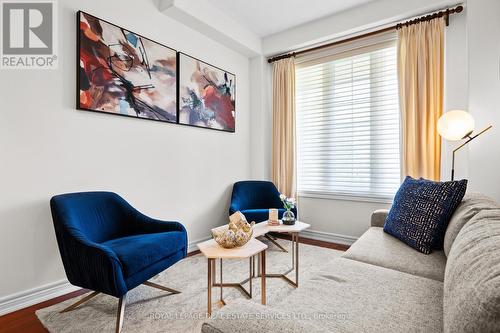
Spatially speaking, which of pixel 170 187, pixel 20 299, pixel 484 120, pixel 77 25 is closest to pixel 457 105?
pixel 484 120

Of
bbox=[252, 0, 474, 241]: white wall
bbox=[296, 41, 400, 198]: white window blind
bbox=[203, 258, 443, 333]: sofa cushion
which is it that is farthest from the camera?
bbox=[296, 41, 400, 198]: white window blind

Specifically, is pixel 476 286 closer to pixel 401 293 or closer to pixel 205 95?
pixel 401 293

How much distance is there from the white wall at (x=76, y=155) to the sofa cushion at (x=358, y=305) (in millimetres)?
1985

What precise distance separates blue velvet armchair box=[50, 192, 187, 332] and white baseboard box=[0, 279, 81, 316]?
0.37 metres

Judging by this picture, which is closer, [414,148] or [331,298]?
[331,298]

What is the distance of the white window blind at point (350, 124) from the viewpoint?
10.8ft

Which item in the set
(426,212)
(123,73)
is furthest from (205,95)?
(426,212)

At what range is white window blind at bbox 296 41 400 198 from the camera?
129 inches

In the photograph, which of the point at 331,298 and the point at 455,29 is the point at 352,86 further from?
the point at 331,298

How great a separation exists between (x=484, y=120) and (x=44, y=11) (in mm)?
3983

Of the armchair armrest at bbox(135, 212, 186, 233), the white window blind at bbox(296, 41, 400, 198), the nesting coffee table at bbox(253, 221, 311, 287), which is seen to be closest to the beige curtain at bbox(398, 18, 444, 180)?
the white window blind at bbox(296, 41, 400, 198)

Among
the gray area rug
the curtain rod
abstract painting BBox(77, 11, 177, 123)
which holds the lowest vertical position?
the gray area rug

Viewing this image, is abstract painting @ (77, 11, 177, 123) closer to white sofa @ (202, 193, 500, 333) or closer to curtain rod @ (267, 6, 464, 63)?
curtain rod @ (267, 6, 464, 63)

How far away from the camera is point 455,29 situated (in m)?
2.81
